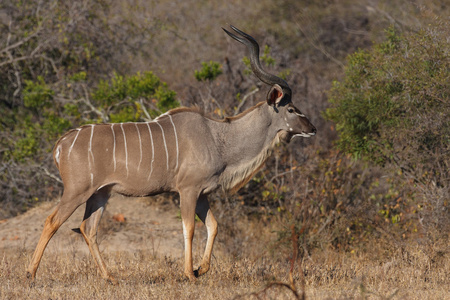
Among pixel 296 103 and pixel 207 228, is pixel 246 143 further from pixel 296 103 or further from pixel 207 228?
pixel 296 103

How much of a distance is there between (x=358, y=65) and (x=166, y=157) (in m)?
3.19

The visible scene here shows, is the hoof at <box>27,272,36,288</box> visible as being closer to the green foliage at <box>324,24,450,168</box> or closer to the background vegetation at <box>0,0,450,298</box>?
the background vegetation at <box>0,0,450,298</box>

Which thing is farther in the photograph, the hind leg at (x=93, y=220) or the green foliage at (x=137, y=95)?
the green foliage at (x=137, y=95)

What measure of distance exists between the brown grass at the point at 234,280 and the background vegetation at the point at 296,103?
18.9 inches

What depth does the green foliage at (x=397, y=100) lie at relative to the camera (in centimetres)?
695

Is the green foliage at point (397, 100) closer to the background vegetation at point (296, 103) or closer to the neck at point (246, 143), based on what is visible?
the background vegetation at point (296, 103)

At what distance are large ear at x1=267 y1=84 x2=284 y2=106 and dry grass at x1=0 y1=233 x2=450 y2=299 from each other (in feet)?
5.50

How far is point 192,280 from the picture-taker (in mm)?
5812

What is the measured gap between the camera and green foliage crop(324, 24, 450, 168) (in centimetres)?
695

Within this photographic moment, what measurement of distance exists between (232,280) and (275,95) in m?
1.95

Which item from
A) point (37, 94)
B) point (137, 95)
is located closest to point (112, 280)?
point (137, 95)

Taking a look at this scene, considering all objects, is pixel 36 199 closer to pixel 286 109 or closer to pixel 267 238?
pixel 267 238

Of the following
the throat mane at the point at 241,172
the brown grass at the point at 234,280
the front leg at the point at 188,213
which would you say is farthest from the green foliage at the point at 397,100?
the front leg at the point at 188,213

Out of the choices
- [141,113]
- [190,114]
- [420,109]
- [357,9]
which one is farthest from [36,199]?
[357,9]
